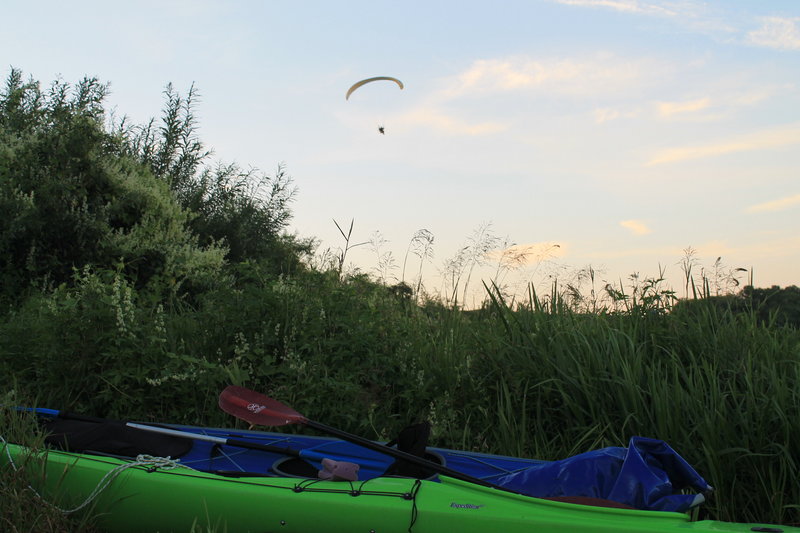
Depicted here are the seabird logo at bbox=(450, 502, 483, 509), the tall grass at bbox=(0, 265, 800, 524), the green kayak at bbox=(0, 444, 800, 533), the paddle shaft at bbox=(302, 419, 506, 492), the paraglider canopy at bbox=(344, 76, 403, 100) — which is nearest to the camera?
the green kayak at bbox=(0, 444, 800, 533)

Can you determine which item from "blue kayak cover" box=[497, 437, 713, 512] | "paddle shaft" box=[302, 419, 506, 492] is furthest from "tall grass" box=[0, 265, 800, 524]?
"paddle shaft" box=[302, 419, 506, 492]

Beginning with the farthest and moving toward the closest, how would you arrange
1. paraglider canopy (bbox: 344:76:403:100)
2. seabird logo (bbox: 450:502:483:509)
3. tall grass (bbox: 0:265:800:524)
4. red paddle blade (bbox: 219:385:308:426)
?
paraglider canopy (bbox: 344:76:403:100) < tall grass (bbox: 0:265:800:524) < red paddle blade (bbox: 219:385:308:426) < seabird logo (bbox: 450:502:483:509)

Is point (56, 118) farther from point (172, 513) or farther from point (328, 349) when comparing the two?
point (172, 513)

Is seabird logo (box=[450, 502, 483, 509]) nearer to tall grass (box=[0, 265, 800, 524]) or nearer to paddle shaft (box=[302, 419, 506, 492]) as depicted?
paddle shaft (box=[302, 419, 506, 492])

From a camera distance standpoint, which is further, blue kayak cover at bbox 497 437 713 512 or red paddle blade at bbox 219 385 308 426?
red paddle blade at bbox 219 385 308 426

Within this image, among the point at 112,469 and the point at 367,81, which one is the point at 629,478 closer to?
the point at 112,469

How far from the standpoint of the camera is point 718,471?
342 cm

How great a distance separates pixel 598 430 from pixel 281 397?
6.40 ft

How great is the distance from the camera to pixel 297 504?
9.27ft

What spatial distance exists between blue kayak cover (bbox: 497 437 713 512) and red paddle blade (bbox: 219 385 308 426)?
1234mm

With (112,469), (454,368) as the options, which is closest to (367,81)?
(454,368)

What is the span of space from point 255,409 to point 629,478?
192 centimetres

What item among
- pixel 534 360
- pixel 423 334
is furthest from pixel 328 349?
pixel 534 360

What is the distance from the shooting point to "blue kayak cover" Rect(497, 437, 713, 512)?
2680 millimetres
